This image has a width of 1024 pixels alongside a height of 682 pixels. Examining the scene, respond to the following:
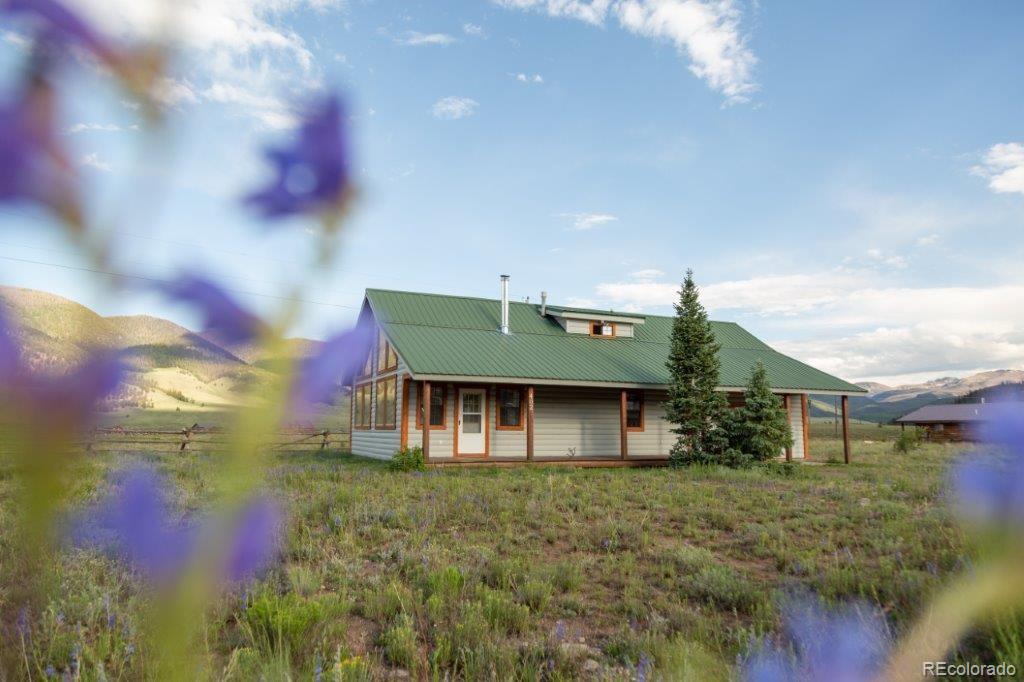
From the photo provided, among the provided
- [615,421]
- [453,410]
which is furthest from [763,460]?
[453,410]

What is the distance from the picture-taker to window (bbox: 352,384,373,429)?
2284 cm

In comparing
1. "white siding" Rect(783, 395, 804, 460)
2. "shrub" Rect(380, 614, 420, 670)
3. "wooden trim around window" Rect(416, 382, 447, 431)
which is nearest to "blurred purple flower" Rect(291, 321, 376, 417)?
"shrub" Rect(380, 614, 420, 670)

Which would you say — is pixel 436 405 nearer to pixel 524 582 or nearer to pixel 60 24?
pixel 524 582

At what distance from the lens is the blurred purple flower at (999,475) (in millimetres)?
961

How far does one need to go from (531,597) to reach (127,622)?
3093 mm

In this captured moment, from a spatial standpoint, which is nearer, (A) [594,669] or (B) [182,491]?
(B) [182,491]

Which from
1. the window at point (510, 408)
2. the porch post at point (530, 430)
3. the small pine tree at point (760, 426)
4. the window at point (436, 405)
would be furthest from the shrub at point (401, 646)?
the window at point (510, 408)

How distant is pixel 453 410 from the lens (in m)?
19.5

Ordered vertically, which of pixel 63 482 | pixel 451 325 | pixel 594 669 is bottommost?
pixel 594 669

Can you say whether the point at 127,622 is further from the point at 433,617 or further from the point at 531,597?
the point at 531,597

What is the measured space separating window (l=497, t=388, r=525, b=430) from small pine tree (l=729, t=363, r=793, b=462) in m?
6.38

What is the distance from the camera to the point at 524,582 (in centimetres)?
614

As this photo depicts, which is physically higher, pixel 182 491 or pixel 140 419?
pixel 140 419

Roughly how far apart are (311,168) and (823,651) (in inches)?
140
